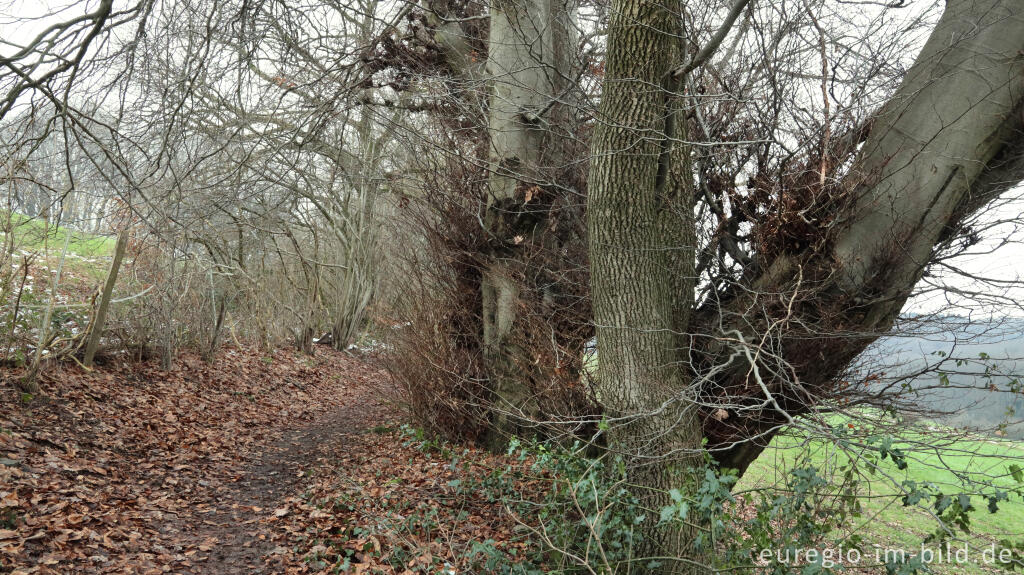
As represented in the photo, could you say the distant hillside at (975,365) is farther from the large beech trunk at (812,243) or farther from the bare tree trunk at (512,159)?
the bare tree trunk at (512,159)

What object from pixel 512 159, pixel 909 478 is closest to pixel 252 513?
pixel 512 159

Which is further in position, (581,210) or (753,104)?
(581,210)

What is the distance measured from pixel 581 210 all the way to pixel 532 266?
0.82m

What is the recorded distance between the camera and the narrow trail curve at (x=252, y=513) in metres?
4.57

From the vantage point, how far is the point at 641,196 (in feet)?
14.9

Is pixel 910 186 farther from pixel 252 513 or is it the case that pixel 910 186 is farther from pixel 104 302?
pixel 104 302

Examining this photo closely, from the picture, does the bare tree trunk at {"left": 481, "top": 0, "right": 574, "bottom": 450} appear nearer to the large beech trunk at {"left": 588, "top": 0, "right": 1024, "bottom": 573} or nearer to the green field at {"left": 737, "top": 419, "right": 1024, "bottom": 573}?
the large beech trunk at {"left": 588, "top": 0, "right": 1024, "bottom": 573}

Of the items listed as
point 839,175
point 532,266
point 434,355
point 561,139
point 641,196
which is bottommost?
point 434,355

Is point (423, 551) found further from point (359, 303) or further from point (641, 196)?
point (359, 303)

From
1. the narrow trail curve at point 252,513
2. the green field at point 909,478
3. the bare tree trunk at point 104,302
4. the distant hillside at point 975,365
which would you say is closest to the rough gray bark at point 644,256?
the green field at point 909,478

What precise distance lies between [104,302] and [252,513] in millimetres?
4239

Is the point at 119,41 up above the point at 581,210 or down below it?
above

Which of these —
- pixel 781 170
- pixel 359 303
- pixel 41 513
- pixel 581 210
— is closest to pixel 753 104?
pixel 781 170

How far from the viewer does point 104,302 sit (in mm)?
7867
